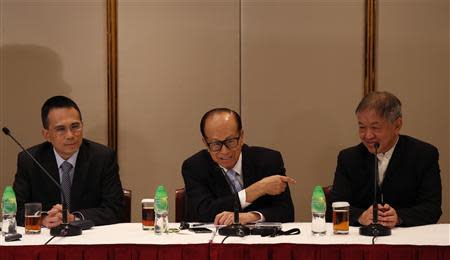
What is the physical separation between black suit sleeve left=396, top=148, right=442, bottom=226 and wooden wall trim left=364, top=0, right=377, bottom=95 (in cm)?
114

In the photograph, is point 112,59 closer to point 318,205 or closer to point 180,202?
point 180,202

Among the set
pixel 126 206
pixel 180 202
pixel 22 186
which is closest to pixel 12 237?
pixel 22 186

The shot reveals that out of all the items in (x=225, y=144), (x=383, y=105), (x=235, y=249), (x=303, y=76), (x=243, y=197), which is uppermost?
(x=303, y=76)

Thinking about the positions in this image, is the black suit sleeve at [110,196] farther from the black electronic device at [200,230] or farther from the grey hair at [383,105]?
the grey hair at [383,105]

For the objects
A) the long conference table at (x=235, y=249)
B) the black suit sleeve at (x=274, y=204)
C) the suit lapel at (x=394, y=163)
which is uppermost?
the suit lapel at (x=394, y=163)

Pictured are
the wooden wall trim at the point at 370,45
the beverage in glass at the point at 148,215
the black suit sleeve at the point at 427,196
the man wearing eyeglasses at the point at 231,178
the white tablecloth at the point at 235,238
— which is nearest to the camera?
the white tablecloth at the point at 235,238

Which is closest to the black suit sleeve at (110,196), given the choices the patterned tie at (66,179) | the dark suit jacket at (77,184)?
the dark suit jacket at (77,184)

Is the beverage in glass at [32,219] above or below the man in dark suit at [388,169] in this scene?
below

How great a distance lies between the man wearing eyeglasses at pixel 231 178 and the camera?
3629 millimetres

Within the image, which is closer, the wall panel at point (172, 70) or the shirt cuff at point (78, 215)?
the shirt cuff at point (78, 215)

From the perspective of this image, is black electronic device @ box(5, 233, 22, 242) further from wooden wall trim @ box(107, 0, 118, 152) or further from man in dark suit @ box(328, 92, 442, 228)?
wooden wall trim @ box(107, 0, 118, 152)

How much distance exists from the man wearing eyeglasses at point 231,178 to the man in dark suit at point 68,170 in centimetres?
44

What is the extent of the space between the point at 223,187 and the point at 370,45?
5.53ft

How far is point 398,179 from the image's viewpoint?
374 centimetres
